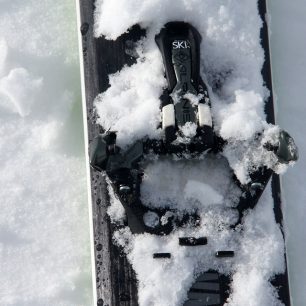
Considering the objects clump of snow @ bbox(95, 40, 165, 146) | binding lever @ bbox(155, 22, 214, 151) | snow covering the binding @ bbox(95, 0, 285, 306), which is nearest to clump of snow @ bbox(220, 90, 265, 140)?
snow covering the binding @ bbox(95, 0, 285, 306)

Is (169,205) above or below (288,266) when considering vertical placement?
above

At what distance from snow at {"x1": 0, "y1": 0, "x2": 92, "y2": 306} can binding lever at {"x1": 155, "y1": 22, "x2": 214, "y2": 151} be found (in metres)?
0.83

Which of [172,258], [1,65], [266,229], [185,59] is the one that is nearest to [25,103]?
[1,65]

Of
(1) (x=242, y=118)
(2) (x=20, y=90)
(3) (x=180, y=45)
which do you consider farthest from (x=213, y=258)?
(2) (x=20, y=90)

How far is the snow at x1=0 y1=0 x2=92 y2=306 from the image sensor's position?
4262mm

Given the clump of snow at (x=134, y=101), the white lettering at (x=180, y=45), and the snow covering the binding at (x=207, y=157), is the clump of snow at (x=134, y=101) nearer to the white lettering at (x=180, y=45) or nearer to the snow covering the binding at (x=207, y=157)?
the snow covering the binding at (x=207, y=157)

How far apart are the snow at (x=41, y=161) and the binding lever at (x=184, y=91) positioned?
83 cm

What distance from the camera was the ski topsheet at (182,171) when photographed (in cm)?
385

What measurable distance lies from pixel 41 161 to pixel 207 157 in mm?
1217

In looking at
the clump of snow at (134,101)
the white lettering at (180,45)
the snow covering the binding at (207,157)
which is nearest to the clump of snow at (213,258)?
the snow covering the binding at (207,157)

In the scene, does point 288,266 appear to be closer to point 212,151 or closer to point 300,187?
point 300,187

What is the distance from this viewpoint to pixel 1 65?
14.7 feet

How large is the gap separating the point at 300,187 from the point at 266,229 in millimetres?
608

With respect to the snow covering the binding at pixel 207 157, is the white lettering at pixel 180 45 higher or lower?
higher
